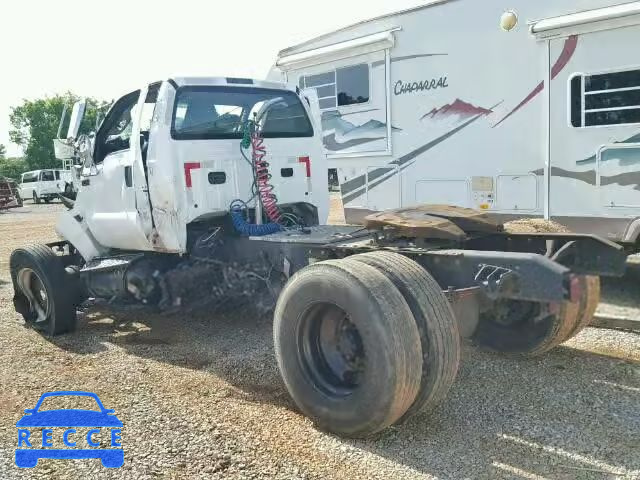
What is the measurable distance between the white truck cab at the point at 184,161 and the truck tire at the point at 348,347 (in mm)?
1840

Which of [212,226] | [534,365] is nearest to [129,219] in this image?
[212,226]

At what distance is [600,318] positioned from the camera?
5797 mm

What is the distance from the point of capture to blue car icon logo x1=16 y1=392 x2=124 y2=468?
11.5ft

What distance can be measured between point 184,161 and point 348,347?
93.7 inches

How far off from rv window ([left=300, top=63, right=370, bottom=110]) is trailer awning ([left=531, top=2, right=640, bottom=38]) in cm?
245

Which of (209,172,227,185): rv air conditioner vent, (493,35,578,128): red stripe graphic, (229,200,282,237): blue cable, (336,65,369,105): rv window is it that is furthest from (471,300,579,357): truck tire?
(336,65,369,105): rv window

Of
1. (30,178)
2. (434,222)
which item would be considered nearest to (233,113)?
(434,222)

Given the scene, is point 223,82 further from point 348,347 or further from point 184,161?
point 348,347

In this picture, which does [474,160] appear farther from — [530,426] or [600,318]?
[530,426]

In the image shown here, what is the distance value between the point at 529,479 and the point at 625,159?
4433 millimetres

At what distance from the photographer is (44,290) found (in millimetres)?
6090

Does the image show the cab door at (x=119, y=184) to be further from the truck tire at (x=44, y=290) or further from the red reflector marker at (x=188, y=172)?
the truck tire at (x=44, y=290)

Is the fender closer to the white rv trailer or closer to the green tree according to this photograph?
the white rv trailer

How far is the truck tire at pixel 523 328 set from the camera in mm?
4500
